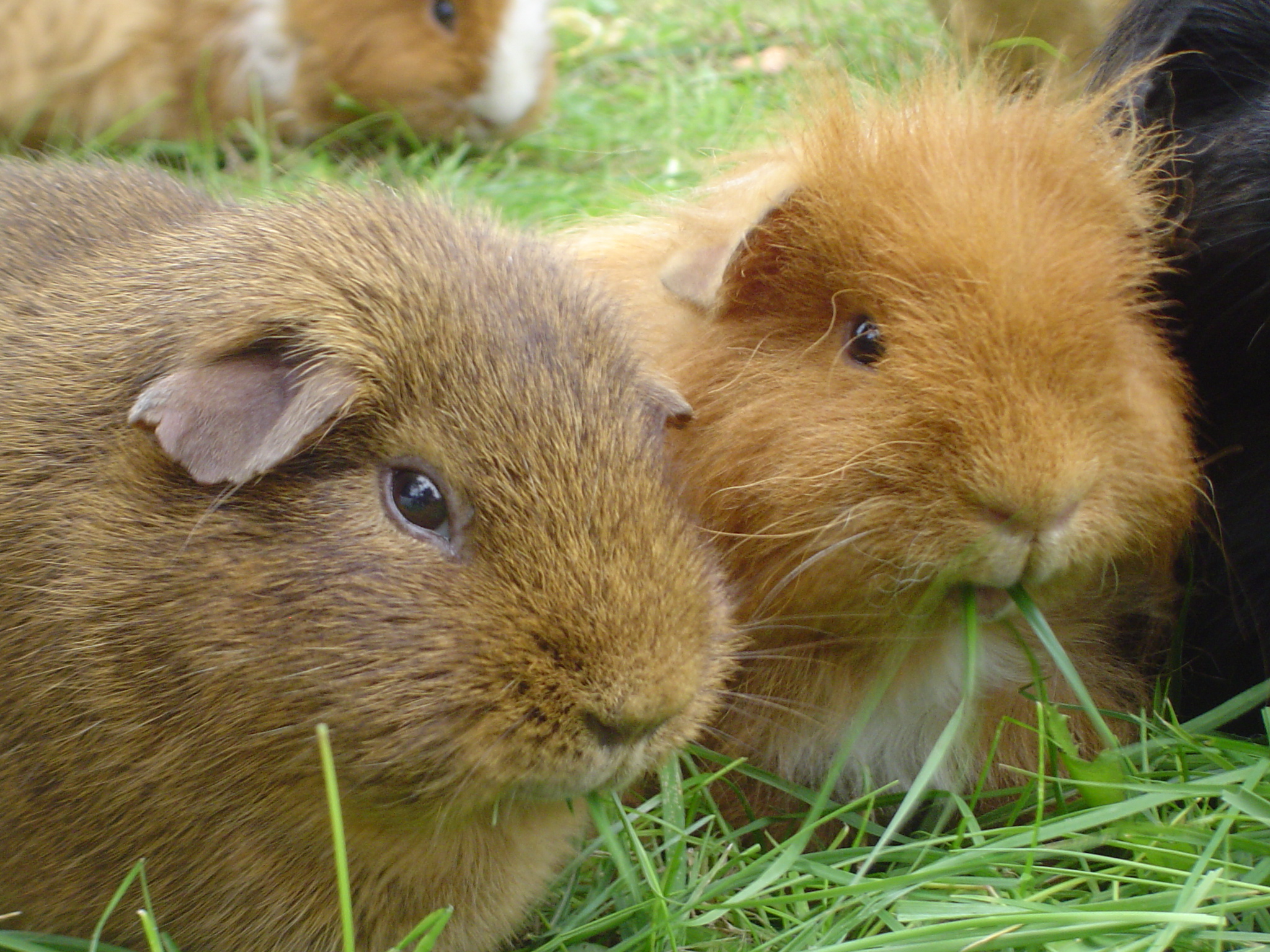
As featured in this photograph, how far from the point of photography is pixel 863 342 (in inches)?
87.4

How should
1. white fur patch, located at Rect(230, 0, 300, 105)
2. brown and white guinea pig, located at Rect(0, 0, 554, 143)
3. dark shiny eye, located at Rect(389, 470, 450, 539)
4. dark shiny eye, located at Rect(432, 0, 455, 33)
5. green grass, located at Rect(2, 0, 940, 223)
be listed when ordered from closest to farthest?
dark shiny eye, located at Rect(389, 470, 450, 539)
green grass, located at Rect(2, 0, 940, 223)
brown and white guinea pig, located at Rect(0, 0, 554, 143)
white fur patch, located at Rect(230, 0, 300, 105)
dark shiny eye, located at Rect(432, 0, 455, 33)

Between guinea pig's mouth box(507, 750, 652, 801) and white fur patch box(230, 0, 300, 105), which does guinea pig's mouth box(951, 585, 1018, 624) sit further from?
white fur patch box(230, 0, 300, 105)

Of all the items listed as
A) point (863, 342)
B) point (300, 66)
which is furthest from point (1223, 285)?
point (300, 66)

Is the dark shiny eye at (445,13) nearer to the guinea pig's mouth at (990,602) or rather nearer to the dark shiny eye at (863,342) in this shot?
the dark shiny eye at (863,342)

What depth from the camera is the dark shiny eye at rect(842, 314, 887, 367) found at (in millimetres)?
2197

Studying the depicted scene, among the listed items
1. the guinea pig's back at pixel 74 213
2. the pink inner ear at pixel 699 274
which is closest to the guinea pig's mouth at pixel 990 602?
the pink inner ear at pixel 699 274

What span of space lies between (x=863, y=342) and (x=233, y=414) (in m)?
1.12

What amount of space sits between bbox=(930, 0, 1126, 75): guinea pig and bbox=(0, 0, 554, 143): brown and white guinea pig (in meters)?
2.16

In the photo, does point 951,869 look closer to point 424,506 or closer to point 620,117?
point 424,506

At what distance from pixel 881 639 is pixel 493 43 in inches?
→ 172

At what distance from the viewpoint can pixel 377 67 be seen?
5.59 meters

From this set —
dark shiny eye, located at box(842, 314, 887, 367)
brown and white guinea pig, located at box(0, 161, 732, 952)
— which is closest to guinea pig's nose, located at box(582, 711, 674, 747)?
brown and white guinea pig, located at box(0, 161, 732, 952)

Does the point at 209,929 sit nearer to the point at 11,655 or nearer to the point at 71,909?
the point at 71,909

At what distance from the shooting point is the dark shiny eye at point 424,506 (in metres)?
1.74
